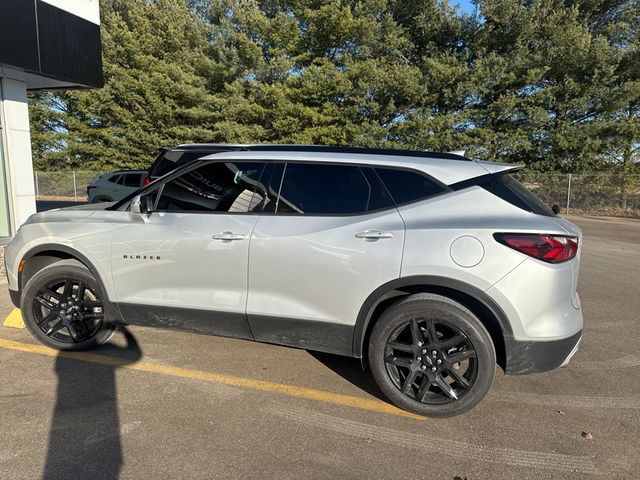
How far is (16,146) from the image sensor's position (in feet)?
30.1

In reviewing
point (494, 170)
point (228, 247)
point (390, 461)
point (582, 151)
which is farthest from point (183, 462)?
point (582, 151)

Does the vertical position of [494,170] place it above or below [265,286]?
above

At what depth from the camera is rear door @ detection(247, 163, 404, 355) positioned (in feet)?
9.93

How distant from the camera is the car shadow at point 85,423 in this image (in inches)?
97.3

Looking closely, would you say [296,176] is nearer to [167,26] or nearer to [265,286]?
[265,286]

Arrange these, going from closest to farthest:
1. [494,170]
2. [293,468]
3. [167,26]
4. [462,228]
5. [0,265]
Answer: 1. [293,468]
2. [462,228]
3. [494,170]
4. [0,265]
5. [167,26]

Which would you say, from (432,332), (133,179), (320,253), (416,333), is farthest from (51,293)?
(133,179)

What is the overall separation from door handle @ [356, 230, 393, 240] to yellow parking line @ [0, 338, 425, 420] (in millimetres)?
1231

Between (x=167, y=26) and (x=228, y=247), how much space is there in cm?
3110

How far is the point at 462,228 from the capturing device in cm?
286

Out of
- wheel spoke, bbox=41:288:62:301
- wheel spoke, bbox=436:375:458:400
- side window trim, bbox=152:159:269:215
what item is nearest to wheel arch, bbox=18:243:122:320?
wheel spoke, bbox=41:288:62:301

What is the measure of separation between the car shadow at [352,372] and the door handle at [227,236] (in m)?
1.40

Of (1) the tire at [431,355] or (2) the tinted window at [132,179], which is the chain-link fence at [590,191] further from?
(1) the tire at [431,355]

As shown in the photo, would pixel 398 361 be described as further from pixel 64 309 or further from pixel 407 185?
pixel 64 309
